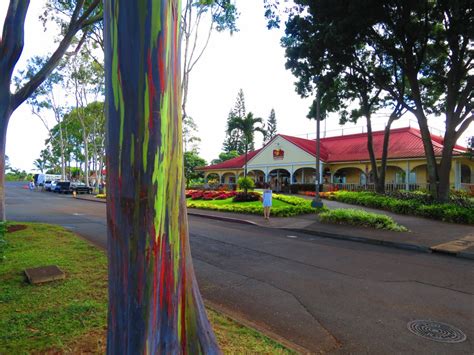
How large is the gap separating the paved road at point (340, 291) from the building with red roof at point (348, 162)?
14.9 meters

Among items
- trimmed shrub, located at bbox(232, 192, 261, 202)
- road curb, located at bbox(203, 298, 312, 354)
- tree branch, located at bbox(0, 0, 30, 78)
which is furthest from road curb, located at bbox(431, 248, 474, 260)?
trimmed shrub, located at bbox(232, 192, 261, 202)

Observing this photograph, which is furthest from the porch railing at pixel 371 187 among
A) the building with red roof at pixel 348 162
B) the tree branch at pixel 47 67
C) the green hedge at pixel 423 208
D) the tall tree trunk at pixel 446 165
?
the tree branch at pixel 47 67

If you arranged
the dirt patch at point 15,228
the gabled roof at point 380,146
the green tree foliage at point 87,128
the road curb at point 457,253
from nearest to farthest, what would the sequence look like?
the road curb at point 457,253, the dirt patch at point 15,228, the gabled roof at point 380,146, the green tree foliage at point 87,128

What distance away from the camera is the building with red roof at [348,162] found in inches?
1020

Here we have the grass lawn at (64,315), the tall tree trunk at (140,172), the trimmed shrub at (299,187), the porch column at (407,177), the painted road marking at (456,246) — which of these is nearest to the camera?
the tall tree trunk at (140,172)

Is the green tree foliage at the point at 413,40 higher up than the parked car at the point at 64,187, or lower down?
higher up

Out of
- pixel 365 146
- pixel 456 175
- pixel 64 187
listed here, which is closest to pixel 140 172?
pixel 456 175

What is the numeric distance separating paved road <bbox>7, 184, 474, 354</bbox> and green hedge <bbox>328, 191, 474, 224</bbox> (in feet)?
19.8

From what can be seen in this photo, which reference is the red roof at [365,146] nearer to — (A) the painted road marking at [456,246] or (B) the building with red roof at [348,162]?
(B) the building with red roof at [348,162]

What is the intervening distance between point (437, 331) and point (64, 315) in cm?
446

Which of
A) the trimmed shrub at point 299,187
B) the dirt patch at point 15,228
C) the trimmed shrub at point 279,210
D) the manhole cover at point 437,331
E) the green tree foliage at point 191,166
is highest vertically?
the green tree foliage at point 191,166

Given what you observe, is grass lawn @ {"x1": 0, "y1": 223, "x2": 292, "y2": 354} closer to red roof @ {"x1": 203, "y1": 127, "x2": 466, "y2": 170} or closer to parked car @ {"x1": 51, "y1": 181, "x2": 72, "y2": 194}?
red roof @ {"x1": 203, "y1": 127, "x2": 466, "y2": 170}

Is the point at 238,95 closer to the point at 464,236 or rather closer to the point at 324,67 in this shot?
the point at 324,67

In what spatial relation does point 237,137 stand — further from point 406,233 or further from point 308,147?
point 406,233
